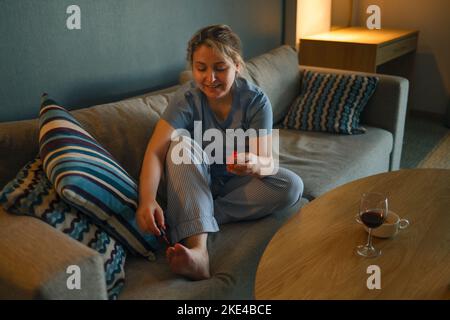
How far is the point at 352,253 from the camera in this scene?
1.08 metres

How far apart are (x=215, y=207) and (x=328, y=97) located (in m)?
1.09

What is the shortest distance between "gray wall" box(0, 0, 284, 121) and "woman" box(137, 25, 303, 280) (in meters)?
0.51

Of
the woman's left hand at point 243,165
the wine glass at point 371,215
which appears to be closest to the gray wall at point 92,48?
the woman's left hand at point 243,165

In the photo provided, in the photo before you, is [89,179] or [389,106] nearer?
[89,179]

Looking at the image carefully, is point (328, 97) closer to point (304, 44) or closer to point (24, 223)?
point (304, 44)

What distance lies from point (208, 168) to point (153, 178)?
20 centimetres

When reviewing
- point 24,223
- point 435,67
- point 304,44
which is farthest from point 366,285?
point 435,67

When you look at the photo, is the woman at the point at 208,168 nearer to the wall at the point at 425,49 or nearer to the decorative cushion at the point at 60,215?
the decorative cushion at the point at 60,215

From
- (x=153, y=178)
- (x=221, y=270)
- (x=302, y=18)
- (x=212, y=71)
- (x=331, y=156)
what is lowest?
(x=221, y=270)

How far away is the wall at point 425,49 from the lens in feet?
11.4

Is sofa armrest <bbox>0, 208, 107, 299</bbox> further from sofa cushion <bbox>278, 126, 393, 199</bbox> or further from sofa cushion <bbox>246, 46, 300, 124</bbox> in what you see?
sofa cushion <bbox>246, 46, 300, 124</bbox>

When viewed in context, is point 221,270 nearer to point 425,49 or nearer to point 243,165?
point 243,165

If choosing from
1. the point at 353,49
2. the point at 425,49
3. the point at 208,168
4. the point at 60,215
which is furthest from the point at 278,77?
the point at 425,49

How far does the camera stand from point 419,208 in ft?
4.18
